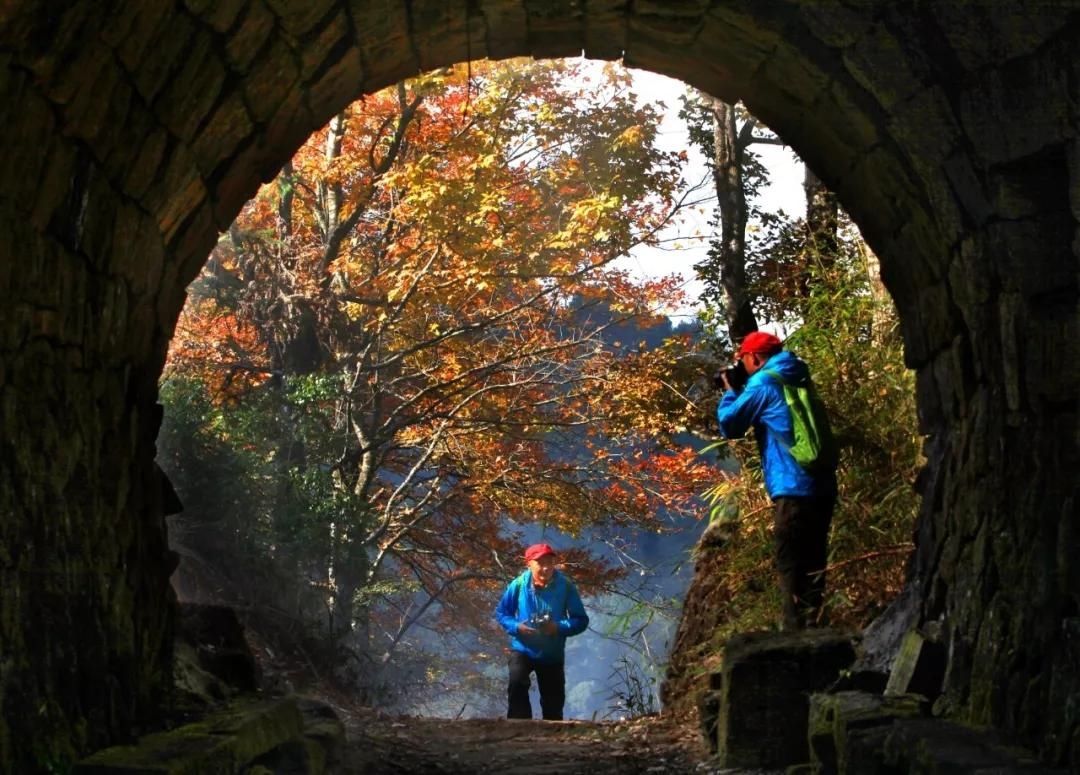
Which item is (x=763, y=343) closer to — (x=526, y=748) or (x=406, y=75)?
(x=406, y=75)

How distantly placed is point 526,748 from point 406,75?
4.02m

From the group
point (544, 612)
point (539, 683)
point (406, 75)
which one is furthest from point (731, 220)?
point (406, 75)

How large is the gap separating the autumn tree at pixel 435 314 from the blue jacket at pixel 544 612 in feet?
14.7

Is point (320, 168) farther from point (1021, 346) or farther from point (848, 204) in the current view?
point (1021, 346)

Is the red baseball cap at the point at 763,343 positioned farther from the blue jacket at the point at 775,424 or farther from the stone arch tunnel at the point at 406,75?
the stone arch tunnel at the point at 406,75

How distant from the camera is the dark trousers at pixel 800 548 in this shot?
6.62m

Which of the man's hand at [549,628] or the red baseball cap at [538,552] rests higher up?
the red baseball cap at [538,552]

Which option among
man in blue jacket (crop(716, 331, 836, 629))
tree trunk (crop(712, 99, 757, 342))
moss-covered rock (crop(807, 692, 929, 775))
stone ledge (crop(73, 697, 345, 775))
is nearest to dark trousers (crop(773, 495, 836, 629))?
man in blue jacket (crop(716, 331, 836, 629))

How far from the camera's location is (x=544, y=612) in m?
9.20

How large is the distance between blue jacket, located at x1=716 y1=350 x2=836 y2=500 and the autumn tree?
6.73 m

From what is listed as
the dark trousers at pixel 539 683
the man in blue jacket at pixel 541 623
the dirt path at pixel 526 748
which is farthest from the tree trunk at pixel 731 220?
the dirt path at pixel 526 748

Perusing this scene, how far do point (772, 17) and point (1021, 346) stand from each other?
4.93 feet

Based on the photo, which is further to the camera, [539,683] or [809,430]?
[539,683]

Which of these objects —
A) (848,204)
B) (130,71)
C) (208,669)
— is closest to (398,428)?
(208,669)
